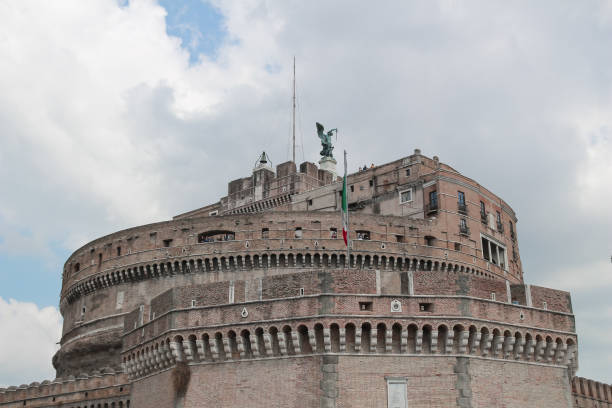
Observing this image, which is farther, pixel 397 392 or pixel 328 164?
pixel 328 164

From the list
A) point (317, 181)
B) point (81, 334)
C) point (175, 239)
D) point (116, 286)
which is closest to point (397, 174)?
point (317, 181)

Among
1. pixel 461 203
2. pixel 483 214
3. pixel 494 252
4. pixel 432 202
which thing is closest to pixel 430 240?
pixel 432 202

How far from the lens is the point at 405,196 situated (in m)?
53.3

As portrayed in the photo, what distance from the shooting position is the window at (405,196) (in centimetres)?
5297

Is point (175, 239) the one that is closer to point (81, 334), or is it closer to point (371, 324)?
point (81, 334)

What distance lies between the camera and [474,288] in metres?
23.1

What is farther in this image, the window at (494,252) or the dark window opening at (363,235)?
the window at (494,252)

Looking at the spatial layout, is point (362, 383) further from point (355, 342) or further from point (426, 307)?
point (426, 307)

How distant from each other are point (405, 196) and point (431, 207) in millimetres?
2800

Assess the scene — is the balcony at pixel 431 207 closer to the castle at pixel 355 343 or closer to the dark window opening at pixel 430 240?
the dark window opening at pixel 430 240

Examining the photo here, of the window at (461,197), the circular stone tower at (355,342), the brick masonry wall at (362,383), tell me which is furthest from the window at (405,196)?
the brick masonry wall at (362,383)

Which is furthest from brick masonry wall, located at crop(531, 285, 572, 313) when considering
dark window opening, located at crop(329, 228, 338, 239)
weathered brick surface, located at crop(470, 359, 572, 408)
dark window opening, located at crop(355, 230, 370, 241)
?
dark window opening, located at crop(329, 228, 338, 239)

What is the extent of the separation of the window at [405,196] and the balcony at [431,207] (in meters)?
1.80

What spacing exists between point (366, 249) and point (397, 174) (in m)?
9.51
